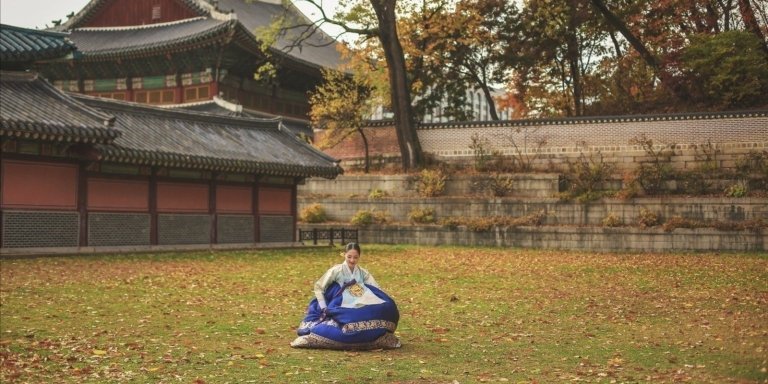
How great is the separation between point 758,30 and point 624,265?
48.8 feet

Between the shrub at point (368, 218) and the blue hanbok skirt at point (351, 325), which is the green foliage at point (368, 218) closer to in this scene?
the shrub at point (368, 218)

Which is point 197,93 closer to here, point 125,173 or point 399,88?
point 399,88

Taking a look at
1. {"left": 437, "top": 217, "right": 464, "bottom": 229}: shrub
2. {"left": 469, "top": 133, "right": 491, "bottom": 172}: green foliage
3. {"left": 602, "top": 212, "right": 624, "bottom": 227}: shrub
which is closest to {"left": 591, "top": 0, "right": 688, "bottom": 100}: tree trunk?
{"left": 469, "top": 133, "right": 491, "bottom": 172}: green foliage

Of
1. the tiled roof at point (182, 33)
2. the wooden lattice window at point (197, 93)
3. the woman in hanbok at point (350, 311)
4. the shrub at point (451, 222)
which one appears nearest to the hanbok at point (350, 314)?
the woman in hanbok at point (350, 311)

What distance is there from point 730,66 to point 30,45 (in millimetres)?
23952

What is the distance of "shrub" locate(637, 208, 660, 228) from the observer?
28.3m

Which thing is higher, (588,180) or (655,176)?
(655,176)

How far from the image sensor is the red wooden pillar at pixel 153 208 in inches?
1025

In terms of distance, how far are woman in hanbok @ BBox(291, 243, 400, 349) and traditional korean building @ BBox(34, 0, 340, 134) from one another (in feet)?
88.9

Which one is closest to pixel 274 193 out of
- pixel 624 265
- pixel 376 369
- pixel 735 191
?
pixel 624 265

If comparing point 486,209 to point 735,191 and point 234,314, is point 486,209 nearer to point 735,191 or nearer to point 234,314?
point 735,191

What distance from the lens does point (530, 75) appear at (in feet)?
143

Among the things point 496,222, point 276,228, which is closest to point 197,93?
point 276,228

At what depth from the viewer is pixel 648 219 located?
28359 millimetres
